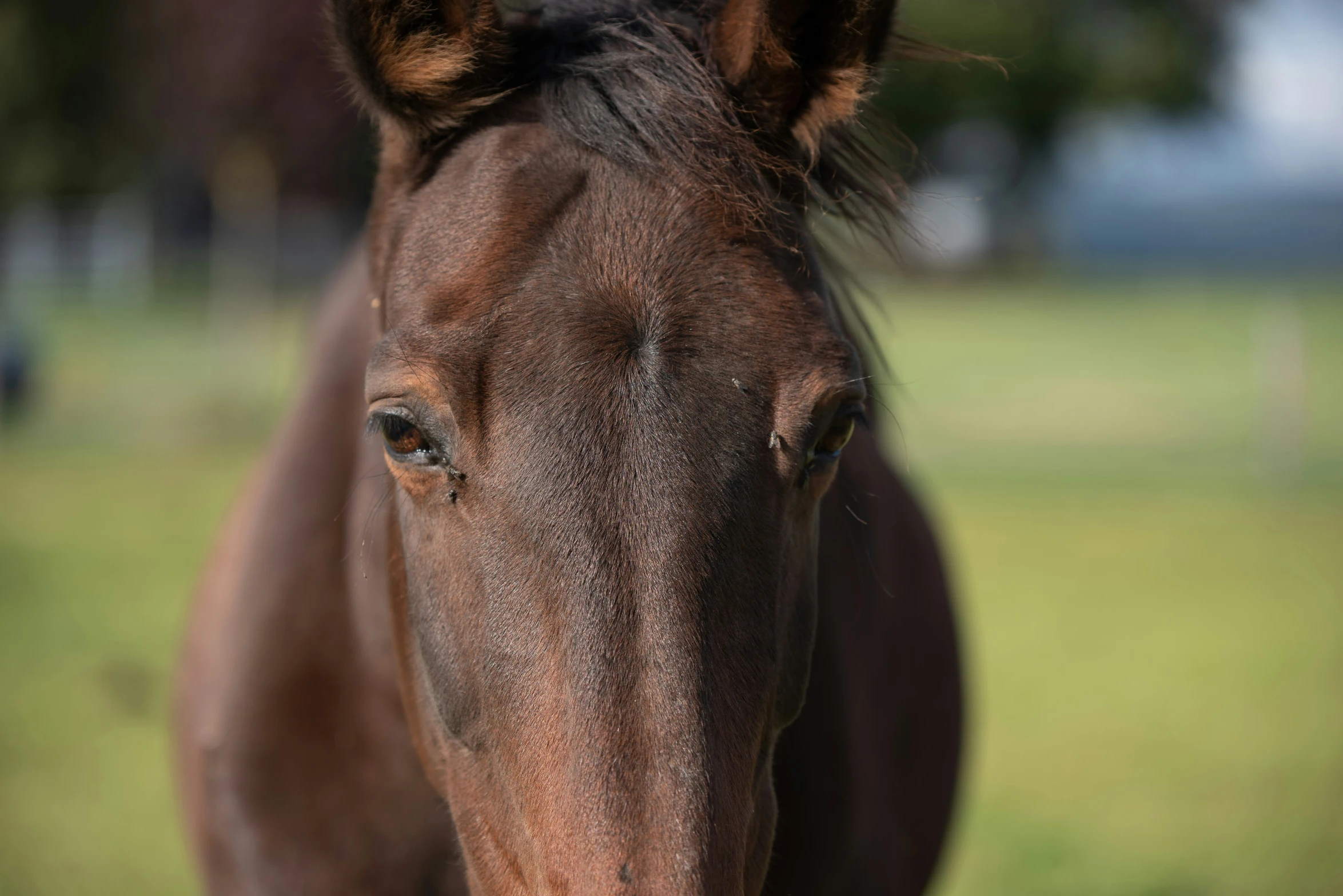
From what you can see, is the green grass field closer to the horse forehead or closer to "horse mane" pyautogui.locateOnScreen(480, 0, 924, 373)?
"horse mane" pyautogui.locateOnScreen(480, 0, 924, 373)

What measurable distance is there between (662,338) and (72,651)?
6.49m

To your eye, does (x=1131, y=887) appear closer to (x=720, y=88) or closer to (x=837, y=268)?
(x=837, y=268)

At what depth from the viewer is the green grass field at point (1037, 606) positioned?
5.12 meters

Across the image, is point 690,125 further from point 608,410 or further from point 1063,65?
point 1063,65

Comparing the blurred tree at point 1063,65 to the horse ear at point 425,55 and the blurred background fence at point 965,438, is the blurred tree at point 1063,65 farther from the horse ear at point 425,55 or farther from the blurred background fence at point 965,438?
the horse ear at point 425,55

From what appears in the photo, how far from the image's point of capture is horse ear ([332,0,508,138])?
6.12 ft

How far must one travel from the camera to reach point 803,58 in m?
1.96

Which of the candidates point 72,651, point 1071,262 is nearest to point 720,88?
point 72,651

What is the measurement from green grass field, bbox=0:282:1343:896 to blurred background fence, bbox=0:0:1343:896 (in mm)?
32

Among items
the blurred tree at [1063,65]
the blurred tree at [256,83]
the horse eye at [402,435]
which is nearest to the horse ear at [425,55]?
the horse eye at [402,435]

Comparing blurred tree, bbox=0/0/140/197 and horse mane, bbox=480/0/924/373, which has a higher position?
horse mane, bbox=480/0/924/373

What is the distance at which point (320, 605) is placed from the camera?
246cm

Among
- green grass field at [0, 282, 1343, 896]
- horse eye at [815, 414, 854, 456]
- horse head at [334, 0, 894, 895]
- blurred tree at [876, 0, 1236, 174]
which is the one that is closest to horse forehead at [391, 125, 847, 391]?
horse head at [334, 0, 894, 895]

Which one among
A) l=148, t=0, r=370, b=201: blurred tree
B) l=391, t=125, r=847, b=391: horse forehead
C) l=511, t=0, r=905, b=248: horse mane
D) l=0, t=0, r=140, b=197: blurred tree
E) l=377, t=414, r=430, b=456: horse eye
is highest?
l=511, t=0, r=905, b=248: horse mane
